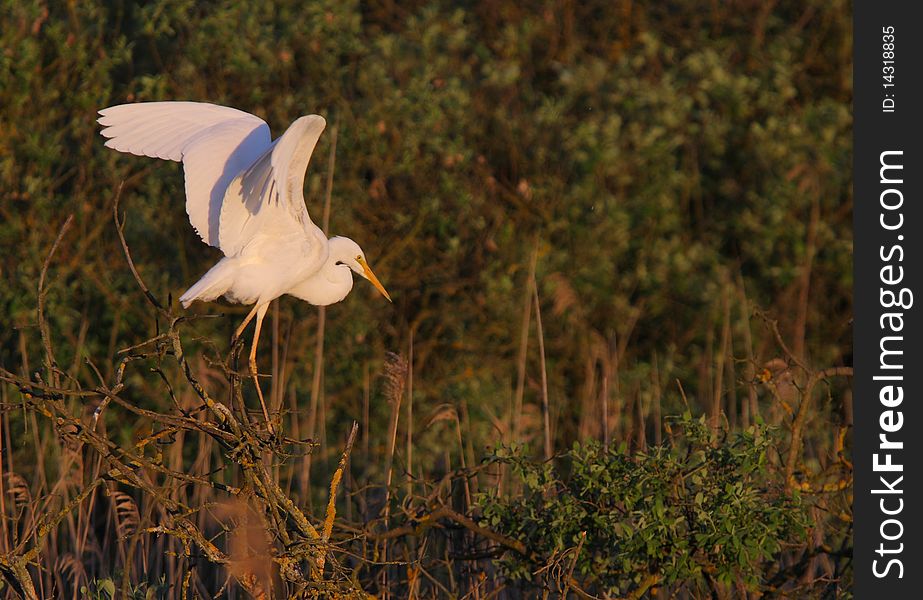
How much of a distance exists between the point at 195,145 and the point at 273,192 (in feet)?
1.26

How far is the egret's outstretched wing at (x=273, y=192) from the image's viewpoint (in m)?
3.01

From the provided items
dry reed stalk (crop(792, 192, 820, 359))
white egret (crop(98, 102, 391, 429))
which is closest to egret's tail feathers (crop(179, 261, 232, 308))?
white egret (crop(98, 102, 391, 429))

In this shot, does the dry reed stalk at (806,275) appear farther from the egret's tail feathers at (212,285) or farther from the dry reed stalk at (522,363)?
the egret's tail feathers at (212,285)

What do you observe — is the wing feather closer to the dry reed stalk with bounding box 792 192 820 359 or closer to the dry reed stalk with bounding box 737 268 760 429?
the dry reed stalk with bounding box 737 268 760 429

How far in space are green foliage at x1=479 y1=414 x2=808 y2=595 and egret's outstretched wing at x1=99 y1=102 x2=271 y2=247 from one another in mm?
1146

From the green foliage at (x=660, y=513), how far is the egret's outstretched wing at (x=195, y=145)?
1.15m

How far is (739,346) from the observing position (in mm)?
5891

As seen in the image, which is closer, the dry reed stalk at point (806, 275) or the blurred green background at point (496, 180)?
the blurred green background at point (496, 180)

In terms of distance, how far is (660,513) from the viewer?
2.93 m

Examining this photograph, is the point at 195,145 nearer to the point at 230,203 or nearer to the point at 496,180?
the point at 230,203

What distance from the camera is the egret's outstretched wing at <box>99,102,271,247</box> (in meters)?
3.57

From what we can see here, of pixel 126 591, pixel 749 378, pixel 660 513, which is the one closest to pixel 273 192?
pixel 126 591

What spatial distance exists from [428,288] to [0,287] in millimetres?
1703

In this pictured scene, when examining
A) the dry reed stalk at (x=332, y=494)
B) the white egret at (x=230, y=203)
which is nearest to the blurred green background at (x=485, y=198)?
the white egret at (x=230, y=203)
